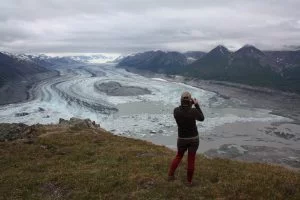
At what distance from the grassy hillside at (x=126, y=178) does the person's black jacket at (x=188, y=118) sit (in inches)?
83.1

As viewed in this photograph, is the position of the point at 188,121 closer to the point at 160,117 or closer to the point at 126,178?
the point at 126,178

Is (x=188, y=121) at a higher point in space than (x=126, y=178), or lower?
higher

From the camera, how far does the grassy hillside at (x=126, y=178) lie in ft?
47.2

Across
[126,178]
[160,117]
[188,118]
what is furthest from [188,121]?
[160,117]

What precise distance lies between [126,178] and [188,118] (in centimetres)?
425

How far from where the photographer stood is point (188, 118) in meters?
13.7

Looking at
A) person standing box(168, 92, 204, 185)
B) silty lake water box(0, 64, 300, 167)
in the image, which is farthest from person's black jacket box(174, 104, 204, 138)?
silty lake water box(0, 64, 300, 167)

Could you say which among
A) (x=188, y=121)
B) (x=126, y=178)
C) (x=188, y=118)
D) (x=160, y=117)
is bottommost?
(x=160, y=117)

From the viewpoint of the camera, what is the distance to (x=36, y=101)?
124m

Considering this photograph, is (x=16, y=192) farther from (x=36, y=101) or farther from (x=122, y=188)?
(x=36, y=101)

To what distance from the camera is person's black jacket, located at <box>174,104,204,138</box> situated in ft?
44.5

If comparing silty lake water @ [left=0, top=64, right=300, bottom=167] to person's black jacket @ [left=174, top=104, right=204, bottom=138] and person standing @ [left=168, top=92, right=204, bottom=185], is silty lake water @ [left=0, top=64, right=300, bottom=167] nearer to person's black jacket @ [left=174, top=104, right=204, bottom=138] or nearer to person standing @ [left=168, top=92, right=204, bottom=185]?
person standing @ [left=168, top=92, right=204, bottom=185]

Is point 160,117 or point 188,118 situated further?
point 160,117

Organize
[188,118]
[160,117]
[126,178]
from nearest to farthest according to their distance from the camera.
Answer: [188,118] → [126,178] → [160,117]
